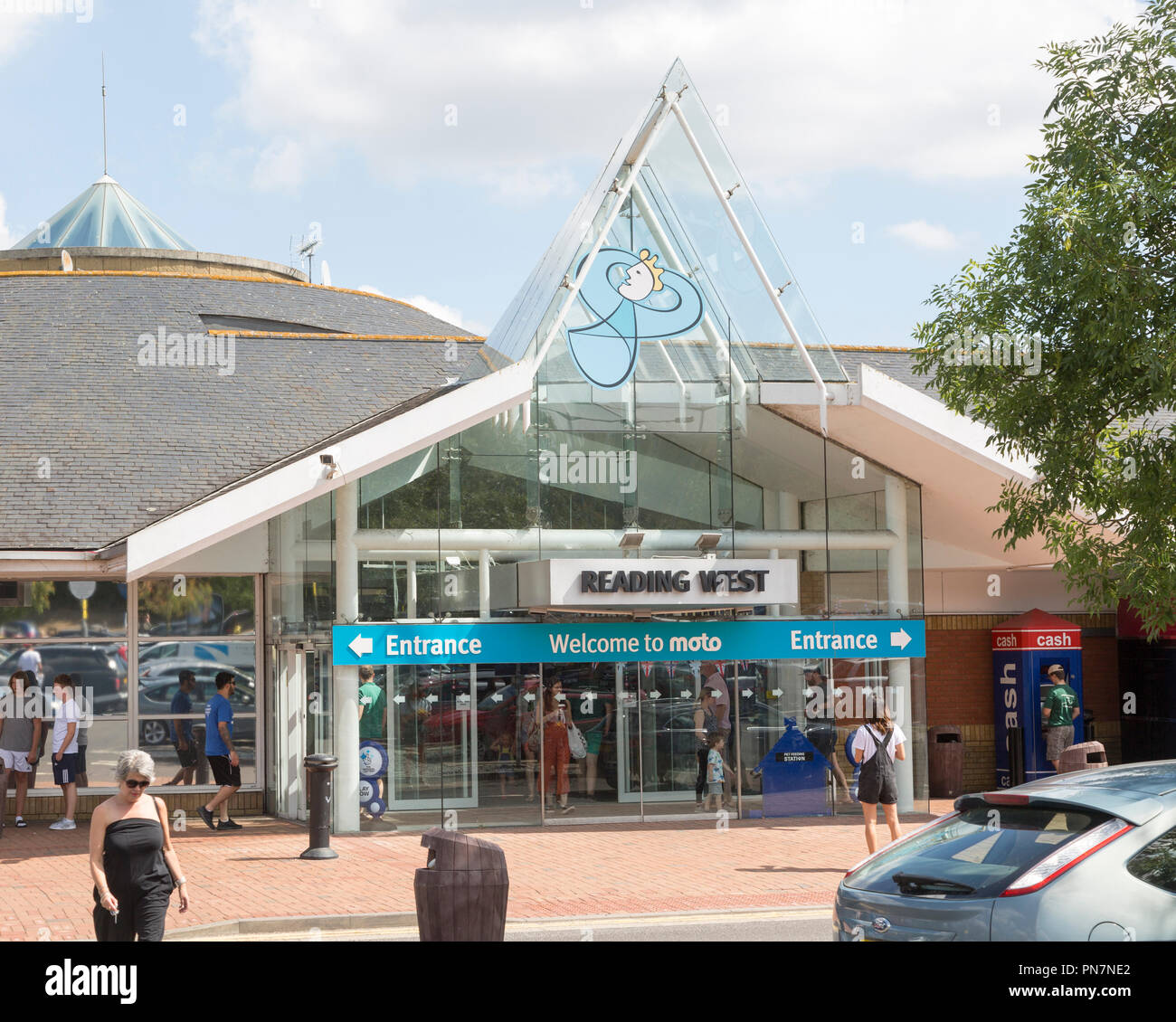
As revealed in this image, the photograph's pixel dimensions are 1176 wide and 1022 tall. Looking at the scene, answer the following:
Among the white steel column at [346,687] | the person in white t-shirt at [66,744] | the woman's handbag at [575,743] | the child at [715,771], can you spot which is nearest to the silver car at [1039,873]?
the white steel column at [346,687]

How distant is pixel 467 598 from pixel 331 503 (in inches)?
77.4

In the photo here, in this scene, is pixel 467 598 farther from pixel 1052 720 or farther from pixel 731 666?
pixel 1052 720

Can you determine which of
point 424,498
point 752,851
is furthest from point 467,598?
point 752,851

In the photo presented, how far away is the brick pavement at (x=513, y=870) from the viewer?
36.5 ft

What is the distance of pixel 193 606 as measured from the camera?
17594mm

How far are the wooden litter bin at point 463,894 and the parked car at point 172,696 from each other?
9715 mm

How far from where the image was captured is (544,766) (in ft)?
53.1

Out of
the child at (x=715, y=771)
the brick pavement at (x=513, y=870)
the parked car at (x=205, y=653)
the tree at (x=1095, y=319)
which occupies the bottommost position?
the brick pavement at (x=513, y=870)

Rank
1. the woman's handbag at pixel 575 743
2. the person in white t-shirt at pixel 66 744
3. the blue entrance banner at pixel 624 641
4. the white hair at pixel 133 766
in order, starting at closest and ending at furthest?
the white hair at pixel 133 766
the blue entrance banner at pixel 624 641
the person in white t-shirt at pixel 66 744
the woman's handbag at pixel 575 743

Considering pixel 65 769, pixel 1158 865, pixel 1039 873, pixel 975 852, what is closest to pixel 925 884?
pixel 975 852

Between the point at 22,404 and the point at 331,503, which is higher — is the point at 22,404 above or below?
above

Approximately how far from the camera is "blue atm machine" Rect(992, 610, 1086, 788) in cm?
1833

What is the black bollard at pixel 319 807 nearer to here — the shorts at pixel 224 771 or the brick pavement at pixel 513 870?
the brick pavement at pixel 513 870

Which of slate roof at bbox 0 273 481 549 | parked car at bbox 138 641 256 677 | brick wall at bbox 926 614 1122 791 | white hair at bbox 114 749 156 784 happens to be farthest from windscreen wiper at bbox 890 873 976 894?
brick wall at bbox 926 614 1122 791
